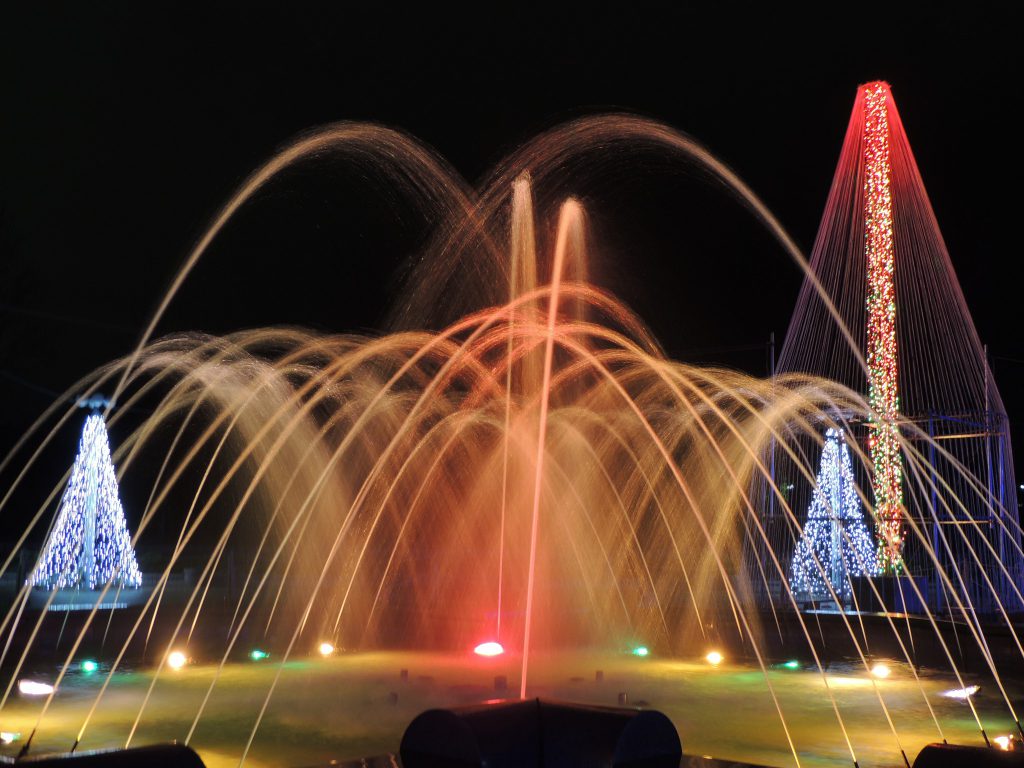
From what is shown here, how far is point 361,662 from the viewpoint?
18.4 metres

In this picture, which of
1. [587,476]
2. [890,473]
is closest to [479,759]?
[890,473]

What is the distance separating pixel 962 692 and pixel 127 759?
11848 mm

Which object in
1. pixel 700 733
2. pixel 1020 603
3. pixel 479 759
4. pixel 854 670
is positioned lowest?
pixel 479 759

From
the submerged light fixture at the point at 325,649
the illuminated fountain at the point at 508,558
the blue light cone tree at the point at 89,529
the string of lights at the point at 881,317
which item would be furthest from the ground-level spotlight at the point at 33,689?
the string of lights at the point at 881,317

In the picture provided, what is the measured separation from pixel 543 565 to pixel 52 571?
40.7 ft

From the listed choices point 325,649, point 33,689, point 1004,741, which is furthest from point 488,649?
point 1004,741

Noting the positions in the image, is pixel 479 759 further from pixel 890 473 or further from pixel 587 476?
pixel 587 476

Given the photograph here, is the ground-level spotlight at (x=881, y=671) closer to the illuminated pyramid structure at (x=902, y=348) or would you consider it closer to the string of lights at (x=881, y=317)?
the string of lights at (x=881, y=317)

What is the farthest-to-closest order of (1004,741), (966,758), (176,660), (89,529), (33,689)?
1. (89,529)
2. (176,660)
3. (33,689)
4. (1004,741)
5. (966,758)

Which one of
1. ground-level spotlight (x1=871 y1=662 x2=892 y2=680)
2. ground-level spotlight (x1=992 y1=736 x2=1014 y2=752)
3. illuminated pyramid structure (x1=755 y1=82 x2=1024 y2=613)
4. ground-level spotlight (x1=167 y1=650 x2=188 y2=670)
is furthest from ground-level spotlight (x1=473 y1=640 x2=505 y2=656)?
ground-level spotlight (x1=992 y1=736 x2=1014 y2=752)

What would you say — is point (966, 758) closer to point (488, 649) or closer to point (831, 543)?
point (488, 649)

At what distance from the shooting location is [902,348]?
898 inches

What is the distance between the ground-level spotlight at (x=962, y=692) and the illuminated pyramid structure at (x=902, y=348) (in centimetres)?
622

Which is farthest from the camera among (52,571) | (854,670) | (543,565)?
(52,571)
